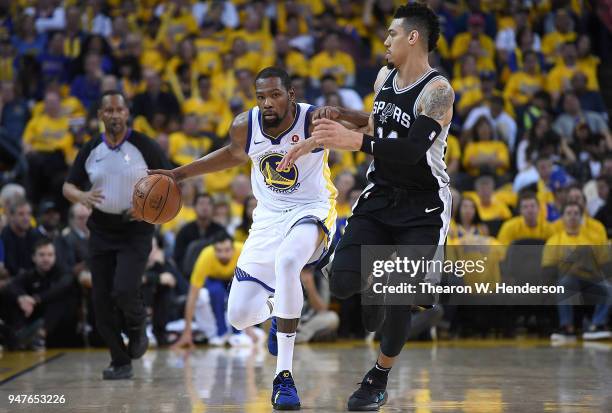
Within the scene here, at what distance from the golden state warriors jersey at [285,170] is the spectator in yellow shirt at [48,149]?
7.02 meters

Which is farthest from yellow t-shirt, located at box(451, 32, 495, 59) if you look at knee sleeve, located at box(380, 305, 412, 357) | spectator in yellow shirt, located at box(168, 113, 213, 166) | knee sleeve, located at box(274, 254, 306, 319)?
knee sleeve, located at box(380, 305, 412, 357)

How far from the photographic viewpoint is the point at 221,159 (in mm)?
6797

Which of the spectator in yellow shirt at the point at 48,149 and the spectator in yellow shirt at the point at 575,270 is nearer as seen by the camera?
the spectator in yellow shirt at the point at 575,270

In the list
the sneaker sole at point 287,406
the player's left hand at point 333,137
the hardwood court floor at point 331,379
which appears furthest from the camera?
the hardwood court floor at point 331,379

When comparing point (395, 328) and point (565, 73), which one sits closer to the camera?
point (395, 328)

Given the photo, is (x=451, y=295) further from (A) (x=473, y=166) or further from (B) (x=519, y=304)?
(A) (x=473, y=166)

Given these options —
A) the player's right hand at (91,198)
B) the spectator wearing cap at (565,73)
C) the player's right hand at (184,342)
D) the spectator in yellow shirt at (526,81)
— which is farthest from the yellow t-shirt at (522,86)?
the player's right hand at (91,198)

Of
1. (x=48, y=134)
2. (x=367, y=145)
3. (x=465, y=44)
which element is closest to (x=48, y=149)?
(x=48, y=134)

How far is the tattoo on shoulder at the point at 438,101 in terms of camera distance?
5824 mm

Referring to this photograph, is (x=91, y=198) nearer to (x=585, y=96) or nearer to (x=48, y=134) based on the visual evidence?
(x=48, y=134)

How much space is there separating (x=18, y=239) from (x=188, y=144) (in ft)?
10.4

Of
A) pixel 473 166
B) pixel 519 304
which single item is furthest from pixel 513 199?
pixel 519 304

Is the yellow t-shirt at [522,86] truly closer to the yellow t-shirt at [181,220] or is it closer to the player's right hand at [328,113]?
the yellow t-shirt at [181,220]

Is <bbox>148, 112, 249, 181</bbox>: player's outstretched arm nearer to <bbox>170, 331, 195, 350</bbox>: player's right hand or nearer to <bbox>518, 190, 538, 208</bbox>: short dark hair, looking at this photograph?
<bbox>170, 331, 195, 350</bbox>: player's right hand
